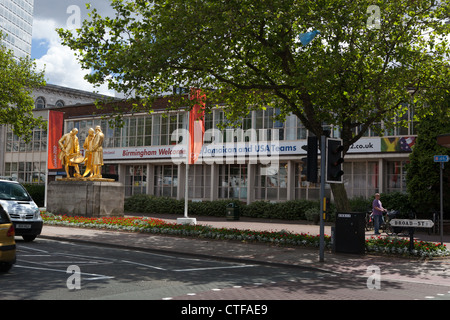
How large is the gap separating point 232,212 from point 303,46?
1467cm

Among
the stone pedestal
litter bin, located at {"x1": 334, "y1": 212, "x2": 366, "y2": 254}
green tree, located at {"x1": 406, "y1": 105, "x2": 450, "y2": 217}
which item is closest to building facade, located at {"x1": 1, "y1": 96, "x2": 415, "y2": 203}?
green tree, located at {"x1": 406, "y1": 105, "x2": 450, "y2": 217}

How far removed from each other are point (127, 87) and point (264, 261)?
21.3 feet

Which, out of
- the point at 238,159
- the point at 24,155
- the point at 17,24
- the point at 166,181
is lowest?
the point at 166,181

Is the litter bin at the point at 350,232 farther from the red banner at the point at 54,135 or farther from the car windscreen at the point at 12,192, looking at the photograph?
the red banner at the point at 54,135

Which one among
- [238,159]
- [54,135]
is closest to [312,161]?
[238,159]

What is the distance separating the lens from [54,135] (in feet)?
104

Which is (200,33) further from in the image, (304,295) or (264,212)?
(264,212)

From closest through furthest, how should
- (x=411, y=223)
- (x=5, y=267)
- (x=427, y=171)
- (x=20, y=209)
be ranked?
(x=5, y=267)
(x=411, y=223)
(x=20, y=209)
(x=427, y=171)

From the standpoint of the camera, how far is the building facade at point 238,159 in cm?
2989

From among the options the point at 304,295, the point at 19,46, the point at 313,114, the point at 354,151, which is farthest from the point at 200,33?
the point at 19,46

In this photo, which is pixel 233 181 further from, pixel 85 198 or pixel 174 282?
pixel 174 282

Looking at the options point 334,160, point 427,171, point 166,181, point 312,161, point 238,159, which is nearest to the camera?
point 334,160

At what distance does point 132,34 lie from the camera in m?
17.2

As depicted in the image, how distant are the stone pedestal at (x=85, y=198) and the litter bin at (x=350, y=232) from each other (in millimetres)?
13691
